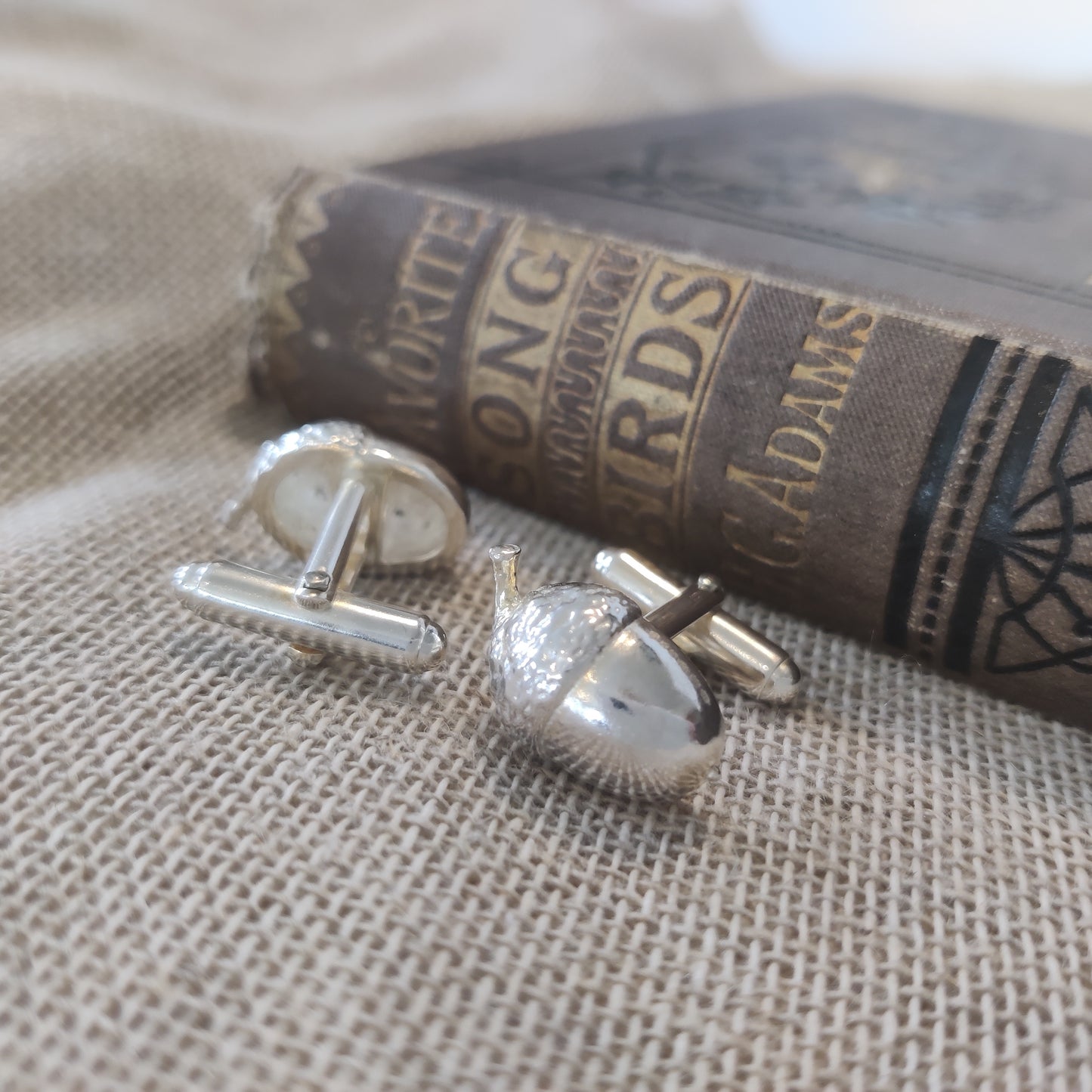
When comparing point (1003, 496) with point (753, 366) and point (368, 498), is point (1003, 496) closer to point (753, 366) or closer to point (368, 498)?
point (753, 366)

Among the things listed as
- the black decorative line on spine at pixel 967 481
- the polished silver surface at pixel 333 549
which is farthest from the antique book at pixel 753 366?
the polished silver surface at pixel 333 549

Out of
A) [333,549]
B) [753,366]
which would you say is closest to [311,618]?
[333,549]

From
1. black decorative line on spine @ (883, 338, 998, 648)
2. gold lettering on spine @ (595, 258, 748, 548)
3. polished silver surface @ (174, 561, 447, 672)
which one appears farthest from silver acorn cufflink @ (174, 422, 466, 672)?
black decorative line on spine @ (883, 338, 998, 648)

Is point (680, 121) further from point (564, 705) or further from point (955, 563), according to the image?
point (564, 705)

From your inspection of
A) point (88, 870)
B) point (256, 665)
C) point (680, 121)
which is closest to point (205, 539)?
A: point (256, 665)

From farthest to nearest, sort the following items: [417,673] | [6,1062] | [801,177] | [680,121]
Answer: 1. [680,121]
2. [801,177]
3. [417,673]
4. [6,1062]

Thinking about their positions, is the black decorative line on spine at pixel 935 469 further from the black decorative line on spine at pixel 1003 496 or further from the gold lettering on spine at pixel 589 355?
the gold lettering on spine at pixel 589 355

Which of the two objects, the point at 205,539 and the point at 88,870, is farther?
the point at 205,539
